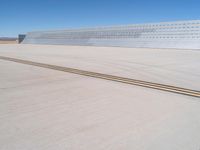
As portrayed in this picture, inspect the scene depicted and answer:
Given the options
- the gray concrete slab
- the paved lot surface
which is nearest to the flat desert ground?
the gray concrete slab

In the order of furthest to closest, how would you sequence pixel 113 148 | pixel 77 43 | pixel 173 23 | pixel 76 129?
pixel 77 43 → pixel 173 23 → pixel 76 129 → pixel 113 148

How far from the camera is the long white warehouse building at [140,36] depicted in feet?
84.3

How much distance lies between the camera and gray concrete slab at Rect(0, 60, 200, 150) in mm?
2342

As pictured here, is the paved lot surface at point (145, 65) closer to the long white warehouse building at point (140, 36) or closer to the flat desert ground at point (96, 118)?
the flat desert ground at point (96, 118)

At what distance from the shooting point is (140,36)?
31672 millimetres

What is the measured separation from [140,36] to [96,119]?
30.0 m

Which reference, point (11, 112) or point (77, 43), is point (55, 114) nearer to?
point (11, 112)

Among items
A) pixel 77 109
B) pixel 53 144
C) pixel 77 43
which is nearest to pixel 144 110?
pixel 77 109

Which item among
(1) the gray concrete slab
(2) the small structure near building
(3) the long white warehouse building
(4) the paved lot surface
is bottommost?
(1) the gray concrete slab

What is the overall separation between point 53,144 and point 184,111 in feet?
7.09

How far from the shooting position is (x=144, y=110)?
3406 mm

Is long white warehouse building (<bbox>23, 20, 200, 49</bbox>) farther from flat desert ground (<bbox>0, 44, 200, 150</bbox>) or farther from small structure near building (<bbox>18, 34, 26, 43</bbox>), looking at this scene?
flat desert ground (<bbox>0, 44, 200, 150</bbox>)

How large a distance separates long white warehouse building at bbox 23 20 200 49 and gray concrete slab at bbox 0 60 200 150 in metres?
21.6

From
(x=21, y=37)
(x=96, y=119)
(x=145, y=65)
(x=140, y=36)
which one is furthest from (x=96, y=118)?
(x=21, y=37)
